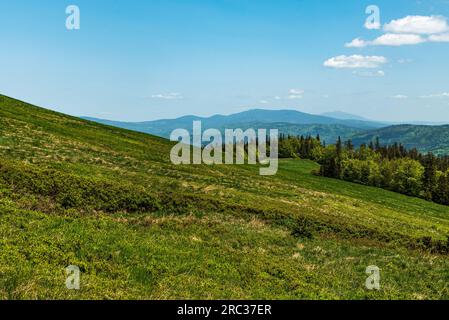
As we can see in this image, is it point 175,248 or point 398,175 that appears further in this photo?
point 398,175

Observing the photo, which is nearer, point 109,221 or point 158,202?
point 109,221

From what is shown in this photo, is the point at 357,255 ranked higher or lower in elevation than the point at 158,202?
lower

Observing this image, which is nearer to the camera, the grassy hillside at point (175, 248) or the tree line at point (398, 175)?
the grassy hillside at point (175, 248)

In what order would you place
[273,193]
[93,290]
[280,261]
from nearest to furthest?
1. [93,290]
2. [280,261]
3. [273,193]

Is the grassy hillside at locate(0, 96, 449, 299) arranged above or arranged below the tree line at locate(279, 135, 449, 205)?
above

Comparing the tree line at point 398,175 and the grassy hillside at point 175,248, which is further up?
the grassy hillside at point 175,248

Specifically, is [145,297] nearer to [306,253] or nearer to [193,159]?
[306,253]

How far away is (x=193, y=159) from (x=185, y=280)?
171ft

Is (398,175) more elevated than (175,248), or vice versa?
(175,248)

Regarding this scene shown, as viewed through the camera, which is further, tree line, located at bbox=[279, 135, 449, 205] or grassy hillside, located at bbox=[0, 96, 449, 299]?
tree line, located at bbox=[279, 135, 449, 205]
